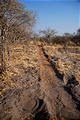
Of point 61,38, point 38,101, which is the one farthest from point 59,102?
point 61,38

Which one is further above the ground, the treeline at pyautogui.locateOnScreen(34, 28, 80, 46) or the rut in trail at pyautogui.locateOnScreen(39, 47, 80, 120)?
the treeline at pyautogui.locateOnScreen(34, 28, 80, 46)

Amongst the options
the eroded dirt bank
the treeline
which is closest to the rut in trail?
the eroded dirt bank

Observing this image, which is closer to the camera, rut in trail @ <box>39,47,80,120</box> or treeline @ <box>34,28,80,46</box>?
rut in trail @ <box>39,47,80,120</box>

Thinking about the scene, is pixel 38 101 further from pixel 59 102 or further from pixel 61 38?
pixel 61 38

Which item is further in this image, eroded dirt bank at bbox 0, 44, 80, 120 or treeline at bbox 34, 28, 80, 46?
treeline at bbox 34, 28, 80, 46

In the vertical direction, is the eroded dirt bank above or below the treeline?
below

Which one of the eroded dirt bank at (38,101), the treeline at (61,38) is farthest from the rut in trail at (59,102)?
the treeline at (61,38)

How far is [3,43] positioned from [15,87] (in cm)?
275

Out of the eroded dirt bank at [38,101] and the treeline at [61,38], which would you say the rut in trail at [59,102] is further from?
the treeline at [61,38]

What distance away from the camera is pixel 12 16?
5.68 m

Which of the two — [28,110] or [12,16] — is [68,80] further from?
[12,16]

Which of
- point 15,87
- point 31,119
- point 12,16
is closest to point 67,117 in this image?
point 31,119

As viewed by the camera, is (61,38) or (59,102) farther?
(61,38)

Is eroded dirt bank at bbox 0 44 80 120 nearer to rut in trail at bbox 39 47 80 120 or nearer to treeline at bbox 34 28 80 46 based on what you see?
rut in trail at bbox 39 47 80 120
